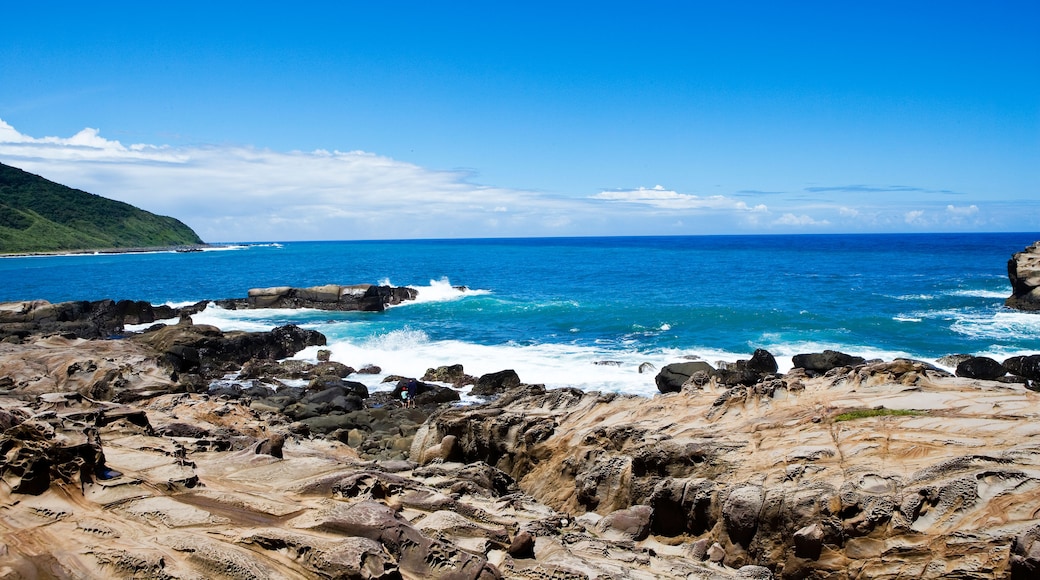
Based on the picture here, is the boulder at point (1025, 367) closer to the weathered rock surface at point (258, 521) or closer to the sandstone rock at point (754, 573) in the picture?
the sandstone rock at point (754, 573)

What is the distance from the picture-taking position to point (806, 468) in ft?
33.3

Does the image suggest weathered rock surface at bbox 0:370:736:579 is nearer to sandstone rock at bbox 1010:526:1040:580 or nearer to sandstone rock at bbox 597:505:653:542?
sandstone rock at bbox 597:505:653:542

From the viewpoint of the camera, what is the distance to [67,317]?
132ft

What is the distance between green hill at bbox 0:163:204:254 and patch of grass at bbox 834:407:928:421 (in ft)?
536

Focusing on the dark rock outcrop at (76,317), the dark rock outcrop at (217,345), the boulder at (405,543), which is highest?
the boulder at (405,543)

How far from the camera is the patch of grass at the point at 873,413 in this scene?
1116 centimetres

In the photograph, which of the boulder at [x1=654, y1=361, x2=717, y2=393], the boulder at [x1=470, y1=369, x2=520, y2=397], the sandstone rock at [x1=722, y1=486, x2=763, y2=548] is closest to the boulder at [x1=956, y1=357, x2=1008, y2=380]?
the boulder at [x1=654, y1=361, x2=717, y2=393]

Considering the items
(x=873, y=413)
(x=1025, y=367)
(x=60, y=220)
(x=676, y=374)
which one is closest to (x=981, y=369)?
(x=1025, y=367)

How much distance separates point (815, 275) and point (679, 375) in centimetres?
5873

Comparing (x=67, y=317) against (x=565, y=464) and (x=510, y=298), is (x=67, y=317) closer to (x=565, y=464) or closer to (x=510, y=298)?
(x=510, y=298)

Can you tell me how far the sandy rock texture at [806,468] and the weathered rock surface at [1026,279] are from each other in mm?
37777

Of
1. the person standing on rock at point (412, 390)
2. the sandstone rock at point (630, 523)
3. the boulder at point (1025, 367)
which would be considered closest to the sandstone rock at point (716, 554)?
the sandstone rock at point (630, 523)

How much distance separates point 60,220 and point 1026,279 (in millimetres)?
195865

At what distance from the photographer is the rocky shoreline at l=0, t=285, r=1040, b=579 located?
762 centimetres
